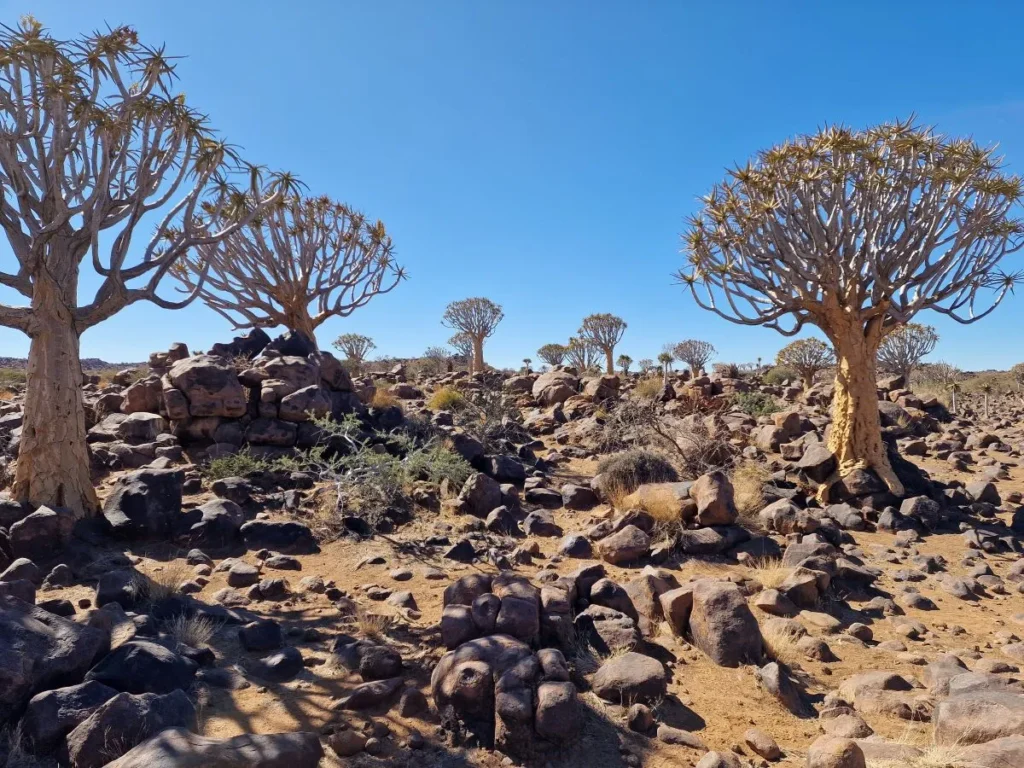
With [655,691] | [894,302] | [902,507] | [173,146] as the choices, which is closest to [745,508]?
[902,507]

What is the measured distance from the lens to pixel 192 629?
3861 mm

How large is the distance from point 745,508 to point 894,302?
11.6 ft

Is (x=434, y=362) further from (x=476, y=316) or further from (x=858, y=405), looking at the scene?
(x=858, y=405)

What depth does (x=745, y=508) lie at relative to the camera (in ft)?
23.4

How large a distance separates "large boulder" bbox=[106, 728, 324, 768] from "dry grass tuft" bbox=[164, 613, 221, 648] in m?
1.48

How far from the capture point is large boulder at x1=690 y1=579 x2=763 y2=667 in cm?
387

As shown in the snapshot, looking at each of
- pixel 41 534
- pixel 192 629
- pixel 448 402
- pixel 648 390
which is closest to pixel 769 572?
pixel 192 629

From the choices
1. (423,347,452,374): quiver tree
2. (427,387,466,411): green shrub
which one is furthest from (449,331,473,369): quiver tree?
(427,387,466,411): green shrub

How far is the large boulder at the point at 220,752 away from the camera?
7.43 feet

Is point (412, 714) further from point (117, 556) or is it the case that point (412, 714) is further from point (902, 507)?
point (902, 507)

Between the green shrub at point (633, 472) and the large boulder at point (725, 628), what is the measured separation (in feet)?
11.5

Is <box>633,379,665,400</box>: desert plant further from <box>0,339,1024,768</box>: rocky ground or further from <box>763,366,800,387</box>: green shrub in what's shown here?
<box>763,366,800,387</box>: green shrub

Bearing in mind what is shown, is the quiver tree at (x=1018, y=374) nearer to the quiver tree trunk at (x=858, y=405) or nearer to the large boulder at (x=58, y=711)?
the quiver tree trunk at (x=858, y=405)

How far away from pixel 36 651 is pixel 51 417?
→ 3.49m
